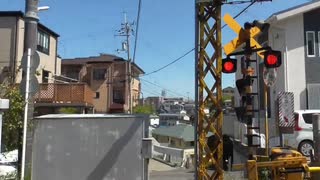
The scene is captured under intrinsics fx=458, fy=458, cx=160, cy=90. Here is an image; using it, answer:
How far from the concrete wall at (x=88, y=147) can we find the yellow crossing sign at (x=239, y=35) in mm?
2649

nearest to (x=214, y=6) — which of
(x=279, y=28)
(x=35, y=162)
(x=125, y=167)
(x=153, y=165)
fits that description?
(x=125, y=167)

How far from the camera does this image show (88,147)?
28.1ft

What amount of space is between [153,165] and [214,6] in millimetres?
12351

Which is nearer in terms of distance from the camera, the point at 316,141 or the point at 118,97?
the point at 316,141

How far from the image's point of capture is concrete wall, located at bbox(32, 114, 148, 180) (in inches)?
337

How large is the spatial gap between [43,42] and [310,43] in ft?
65.3

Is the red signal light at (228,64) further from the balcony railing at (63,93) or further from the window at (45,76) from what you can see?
the window at (45,76)

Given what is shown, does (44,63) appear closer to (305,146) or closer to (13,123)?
(305,146)

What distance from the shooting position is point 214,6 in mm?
9969

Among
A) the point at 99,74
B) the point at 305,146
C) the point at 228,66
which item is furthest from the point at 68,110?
the point at 228,66

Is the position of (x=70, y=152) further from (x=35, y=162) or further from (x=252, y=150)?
(x=252, y=150)

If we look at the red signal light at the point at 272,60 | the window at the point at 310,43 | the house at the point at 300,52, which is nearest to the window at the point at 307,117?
the house at the point at 300,52

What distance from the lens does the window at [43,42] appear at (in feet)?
111

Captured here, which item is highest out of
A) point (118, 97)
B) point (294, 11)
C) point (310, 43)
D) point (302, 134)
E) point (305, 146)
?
point (294, 11)
